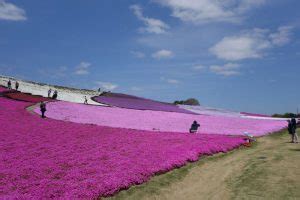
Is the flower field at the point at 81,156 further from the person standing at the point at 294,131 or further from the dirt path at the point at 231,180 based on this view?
the person standing at the point at 294,131

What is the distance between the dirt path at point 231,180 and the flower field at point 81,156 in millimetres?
1016

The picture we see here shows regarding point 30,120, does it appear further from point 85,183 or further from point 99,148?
point 85,183

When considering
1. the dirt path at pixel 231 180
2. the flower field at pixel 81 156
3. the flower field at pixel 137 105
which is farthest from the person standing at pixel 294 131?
the flower field at pixel 137 105

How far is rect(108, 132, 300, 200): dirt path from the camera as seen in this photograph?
69.3ft

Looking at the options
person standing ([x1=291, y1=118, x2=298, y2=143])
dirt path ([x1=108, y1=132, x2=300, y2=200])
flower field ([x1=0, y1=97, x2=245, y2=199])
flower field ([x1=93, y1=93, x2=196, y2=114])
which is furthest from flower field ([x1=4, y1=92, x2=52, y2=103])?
dirt path ([x1=108, y1=132, x2=300, y2=200])

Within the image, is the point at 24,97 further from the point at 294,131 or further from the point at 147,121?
the point at 294,131

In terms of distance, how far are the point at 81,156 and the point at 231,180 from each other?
10.7m

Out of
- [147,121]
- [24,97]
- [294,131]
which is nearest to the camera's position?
[294,131]

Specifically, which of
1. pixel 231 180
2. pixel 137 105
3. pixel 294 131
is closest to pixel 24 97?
pixel 137 105

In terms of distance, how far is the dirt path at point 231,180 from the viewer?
69.3 feet

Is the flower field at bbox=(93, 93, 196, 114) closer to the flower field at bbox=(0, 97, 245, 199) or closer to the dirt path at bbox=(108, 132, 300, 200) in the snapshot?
the flower field at bbox=(0, 97, 245, 199)

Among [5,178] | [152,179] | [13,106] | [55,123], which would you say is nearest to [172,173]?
[152,179]

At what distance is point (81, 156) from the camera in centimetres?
2894

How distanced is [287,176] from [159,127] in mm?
29036
